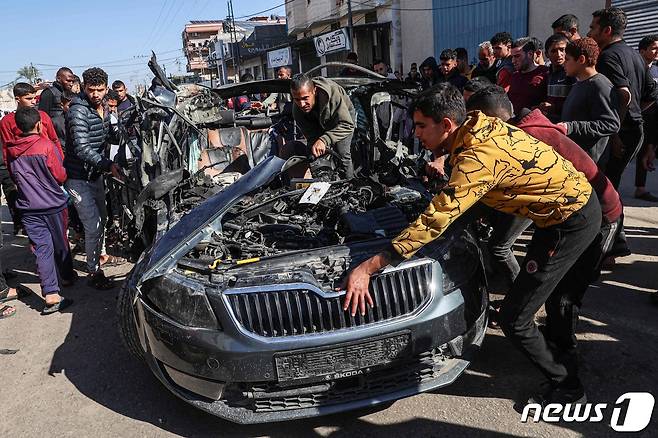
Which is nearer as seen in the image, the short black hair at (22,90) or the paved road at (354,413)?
the paved road at (354,413)

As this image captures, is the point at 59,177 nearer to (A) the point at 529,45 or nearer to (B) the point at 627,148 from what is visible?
(A) the point at 529,45

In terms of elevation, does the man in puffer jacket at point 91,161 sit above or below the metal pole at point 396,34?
below

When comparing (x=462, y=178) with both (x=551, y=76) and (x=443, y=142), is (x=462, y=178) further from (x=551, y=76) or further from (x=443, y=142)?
(x=551, y=76)

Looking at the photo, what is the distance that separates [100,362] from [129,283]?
3.84ft

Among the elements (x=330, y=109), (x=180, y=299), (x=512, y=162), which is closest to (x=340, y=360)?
(x=180, y=299)

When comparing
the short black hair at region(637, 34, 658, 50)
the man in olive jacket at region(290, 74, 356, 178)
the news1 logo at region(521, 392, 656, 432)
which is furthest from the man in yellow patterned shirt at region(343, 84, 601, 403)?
the short black hair at region(637, 34, 658, 50)

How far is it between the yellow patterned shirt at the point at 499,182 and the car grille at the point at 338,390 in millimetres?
616

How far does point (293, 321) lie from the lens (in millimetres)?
2348

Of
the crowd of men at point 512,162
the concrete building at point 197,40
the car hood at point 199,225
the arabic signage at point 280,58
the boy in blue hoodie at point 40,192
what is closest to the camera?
the crowd of men at point 512,162

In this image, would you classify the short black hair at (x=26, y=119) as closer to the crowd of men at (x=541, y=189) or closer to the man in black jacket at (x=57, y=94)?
the crowd of men at (x=541, y=189)

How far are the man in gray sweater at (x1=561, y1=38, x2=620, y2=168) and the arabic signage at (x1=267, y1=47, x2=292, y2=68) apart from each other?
25.7 metres

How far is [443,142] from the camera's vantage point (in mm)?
2402

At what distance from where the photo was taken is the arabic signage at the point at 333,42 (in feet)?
70.4

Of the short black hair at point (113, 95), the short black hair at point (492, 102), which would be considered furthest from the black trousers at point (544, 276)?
the short black hair at point (113, 95)
